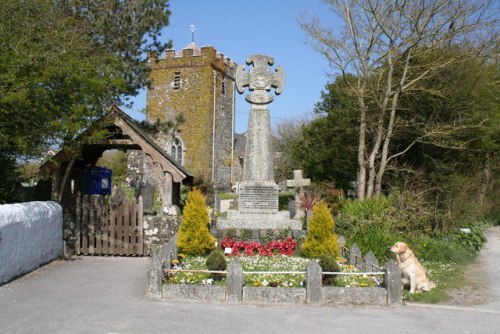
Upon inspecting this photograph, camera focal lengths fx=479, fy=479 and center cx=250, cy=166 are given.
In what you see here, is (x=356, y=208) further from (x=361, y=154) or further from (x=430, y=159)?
(x=430, y=159)

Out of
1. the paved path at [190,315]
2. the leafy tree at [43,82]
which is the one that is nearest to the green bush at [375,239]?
the paved path at [190,315]

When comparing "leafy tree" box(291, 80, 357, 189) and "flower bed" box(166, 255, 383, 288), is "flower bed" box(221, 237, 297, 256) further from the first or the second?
"leafy tree" box(291, 80, 357, 189)

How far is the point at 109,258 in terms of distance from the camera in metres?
12.6

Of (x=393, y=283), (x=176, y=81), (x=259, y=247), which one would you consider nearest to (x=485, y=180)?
(x=259, y=247)

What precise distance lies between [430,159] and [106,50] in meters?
14.1

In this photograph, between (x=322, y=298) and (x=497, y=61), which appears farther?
(x=497, y=61)

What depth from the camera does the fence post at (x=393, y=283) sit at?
25.7 ft

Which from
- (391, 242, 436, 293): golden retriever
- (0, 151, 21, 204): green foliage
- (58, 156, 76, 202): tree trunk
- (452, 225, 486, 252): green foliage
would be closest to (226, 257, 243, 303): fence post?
(391, 242, 436, 293): golden retriever

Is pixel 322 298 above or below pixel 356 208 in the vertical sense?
below

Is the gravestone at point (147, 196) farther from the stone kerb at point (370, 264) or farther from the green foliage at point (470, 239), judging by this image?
the stone kerb at point (370, 264)

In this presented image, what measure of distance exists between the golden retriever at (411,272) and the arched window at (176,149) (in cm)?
2985

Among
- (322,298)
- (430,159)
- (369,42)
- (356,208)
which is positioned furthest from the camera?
(430,159)

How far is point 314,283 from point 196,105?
30.5m

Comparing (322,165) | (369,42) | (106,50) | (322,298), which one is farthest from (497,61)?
(322,298)
